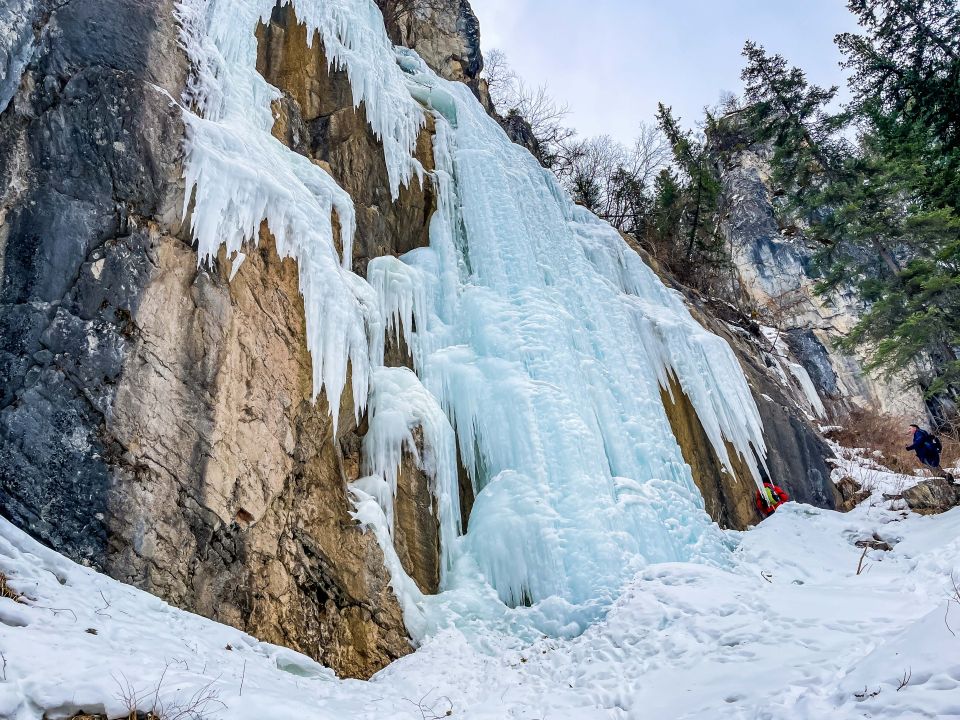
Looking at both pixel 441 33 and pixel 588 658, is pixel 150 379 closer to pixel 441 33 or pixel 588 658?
pixel 588 658

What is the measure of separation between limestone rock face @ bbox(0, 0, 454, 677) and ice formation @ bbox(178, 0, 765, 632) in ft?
1.13

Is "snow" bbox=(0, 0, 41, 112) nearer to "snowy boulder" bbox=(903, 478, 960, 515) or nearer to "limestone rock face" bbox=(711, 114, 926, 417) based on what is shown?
"snowy boulder" bbox=(903, 478, 960, 515)

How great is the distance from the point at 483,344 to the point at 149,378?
4.37 metres

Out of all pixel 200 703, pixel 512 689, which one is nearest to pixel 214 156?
pixel 200 703

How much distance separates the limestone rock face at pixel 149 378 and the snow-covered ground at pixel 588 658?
35cm

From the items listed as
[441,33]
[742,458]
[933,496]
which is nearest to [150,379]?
[742,458]

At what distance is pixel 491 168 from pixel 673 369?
15.4 ft

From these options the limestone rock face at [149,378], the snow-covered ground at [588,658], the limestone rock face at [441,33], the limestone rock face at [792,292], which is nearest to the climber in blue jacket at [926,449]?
the snow-covered ground at [588,658]

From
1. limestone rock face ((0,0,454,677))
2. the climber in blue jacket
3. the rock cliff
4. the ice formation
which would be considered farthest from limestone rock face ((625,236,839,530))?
limestone rock face ((0,0,454,677))

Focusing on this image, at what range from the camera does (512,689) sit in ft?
15.5

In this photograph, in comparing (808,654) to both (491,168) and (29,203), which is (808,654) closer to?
(29,203)

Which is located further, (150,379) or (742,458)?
(742,458)

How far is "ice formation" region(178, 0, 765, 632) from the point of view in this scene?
589 centimetres

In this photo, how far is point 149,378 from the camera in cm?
436
